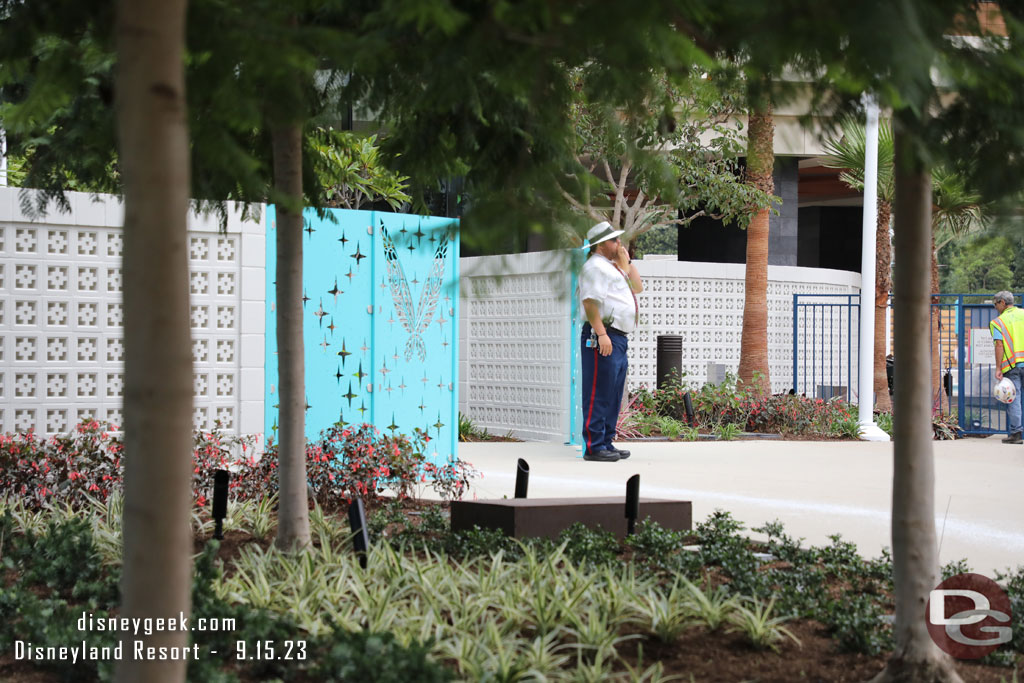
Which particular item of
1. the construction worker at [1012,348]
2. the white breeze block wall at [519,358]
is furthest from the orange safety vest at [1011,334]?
the white breeze block wall at [519,358]

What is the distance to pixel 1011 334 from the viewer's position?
13.0m

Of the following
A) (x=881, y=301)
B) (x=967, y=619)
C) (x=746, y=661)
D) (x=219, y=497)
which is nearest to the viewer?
(x=746, y=661)

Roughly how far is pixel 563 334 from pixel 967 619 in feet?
28.0

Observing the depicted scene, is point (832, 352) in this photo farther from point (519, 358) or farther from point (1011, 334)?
point (519, 358)

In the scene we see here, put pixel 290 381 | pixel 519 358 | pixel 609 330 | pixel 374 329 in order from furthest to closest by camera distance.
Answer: pixel 519 358 < pixel 609 330 < pixel 374 329 < pixel 290 381

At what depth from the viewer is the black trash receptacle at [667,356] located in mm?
15219

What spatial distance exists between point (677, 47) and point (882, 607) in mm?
2750

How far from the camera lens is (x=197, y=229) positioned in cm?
778

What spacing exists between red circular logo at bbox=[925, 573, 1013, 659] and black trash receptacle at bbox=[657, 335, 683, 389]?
10.8 meters

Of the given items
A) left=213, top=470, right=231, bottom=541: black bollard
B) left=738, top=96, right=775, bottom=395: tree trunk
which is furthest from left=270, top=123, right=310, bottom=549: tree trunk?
left=738, top=96, right=775, bottom=395: tree trunk

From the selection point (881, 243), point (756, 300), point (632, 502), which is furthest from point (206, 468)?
point (881, 243)

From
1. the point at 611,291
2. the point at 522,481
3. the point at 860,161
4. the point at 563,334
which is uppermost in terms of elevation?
the point at 860,161

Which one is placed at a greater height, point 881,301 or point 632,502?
point 881,301

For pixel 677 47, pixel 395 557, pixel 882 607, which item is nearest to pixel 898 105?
pixel 677 47
